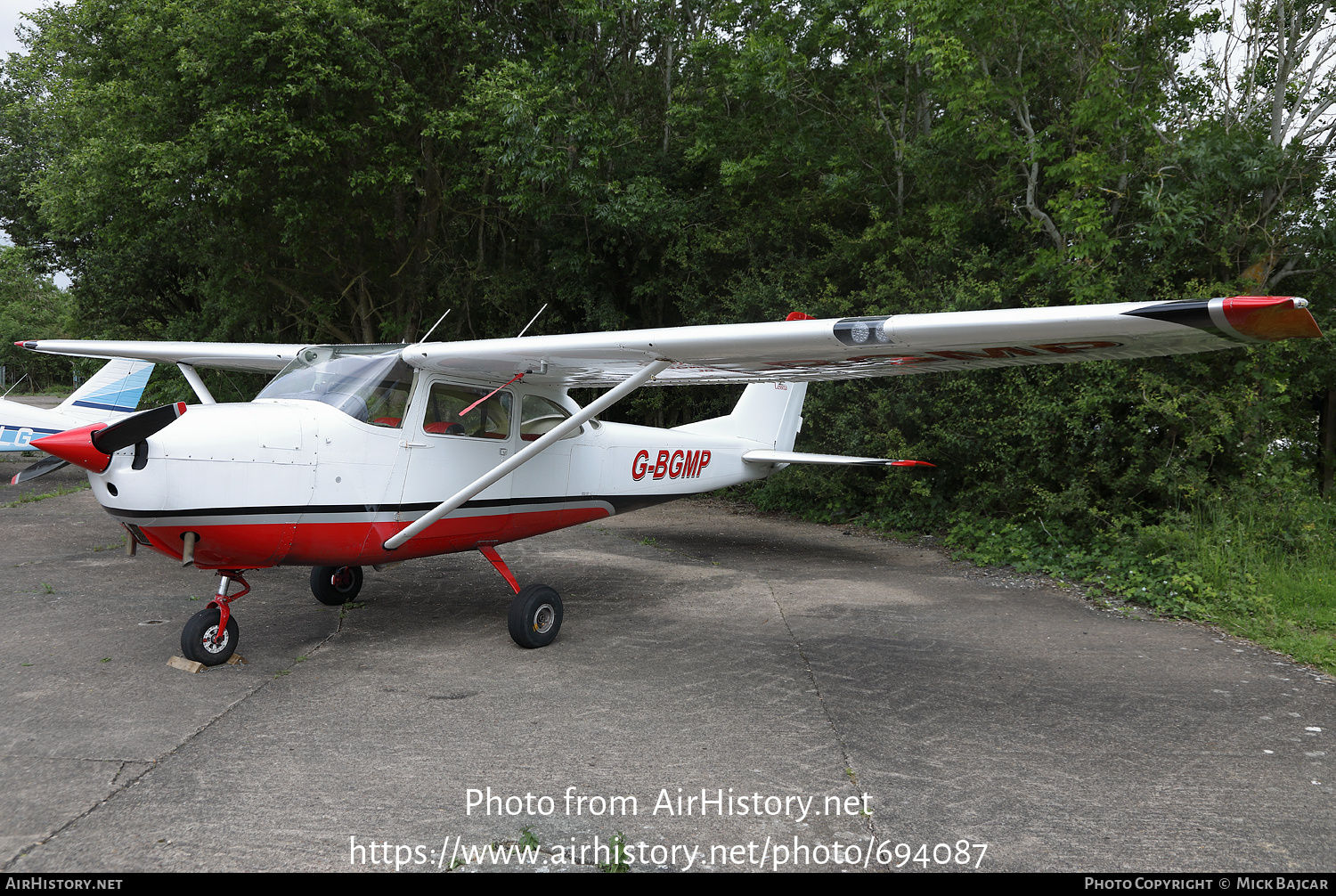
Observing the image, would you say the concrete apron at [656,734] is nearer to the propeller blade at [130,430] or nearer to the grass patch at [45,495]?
the propeller blade at [130,430]

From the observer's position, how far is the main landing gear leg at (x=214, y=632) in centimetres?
461

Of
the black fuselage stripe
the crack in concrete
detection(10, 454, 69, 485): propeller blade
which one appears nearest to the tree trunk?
the crack in concrete

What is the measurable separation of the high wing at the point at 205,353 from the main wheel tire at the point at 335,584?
1.73m

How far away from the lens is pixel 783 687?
452 cm

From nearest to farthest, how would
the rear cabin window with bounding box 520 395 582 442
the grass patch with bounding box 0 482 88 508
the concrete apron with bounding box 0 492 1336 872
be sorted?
1. the concrete apron with bounding box 0 492 1336 872
2. the rear cabin window with bounding box 520 395 582 442
3. the grass patch with bounding box 0 482 88 508

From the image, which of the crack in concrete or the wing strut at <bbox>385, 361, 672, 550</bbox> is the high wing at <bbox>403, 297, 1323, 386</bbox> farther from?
the crack in concrete

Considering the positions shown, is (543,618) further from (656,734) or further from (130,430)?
(130,430)

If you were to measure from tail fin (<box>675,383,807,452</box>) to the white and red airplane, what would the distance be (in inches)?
75.6

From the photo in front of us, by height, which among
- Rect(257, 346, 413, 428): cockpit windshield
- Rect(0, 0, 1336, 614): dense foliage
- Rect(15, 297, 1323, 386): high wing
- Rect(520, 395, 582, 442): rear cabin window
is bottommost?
Rect(520, 395, 582, 442): rear cabin window

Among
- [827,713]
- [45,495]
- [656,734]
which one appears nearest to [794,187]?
[827,713]

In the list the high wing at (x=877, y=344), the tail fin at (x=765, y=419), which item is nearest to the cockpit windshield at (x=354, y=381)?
the high wing at (x=877, y=344)

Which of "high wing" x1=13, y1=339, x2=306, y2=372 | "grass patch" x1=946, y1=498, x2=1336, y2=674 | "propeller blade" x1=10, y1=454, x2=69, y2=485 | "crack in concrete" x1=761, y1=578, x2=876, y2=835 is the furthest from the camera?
"high wing" x1=13, y1=339, x2=306, y2=372

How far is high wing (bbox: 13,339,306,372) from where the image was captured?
266 inches
